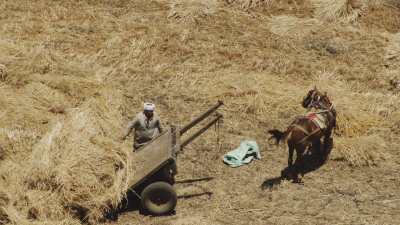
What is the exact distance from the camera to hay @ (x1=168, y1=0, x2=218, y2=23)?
18.7 metres

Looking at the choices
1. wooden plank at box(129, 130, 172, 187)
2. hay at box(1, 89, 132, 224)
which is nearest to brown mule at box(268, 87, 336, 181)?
wooden plank at box(129, 130, 172, 187)

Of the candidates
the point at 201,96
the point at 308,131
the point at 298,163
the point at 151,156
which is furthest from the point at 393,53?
the point at 151,156

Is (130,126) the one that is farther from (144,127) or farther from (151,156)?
(151,156)

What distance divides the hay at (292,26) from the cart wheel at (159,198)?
30.5 feet

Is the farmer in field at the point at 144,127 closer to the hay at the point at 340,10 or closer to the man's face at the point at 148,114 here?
the man's face at the point at 148,114

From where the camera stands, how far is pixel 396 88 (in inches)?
624

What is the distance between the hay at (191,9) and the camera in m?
18.7

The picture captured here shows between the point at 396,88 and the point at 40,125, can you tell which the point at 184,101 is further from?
the point at 396,88

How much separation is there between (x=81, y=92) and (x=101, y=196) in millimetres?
5096

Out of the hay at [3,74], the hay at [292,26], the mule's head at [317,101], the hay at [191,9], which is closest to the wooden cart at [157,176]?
the mule's head at [317,101]

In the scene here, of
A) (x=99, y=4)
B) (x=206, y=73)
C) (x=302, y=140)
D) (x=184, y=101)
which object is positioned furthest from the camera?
(x=99, y=4)

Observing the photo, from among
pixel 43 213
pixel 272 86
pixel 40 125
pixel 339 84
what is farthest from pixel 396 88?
pixel 43 213

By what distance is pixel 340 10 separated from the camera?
19312 millimetres

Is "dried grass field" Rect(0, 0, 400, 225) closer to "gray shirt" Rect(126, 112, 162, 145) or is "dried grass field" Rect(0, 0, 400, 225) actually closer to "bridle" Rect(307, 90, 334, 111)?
"gray shirt" Rect(126, 112, 162, 145)
